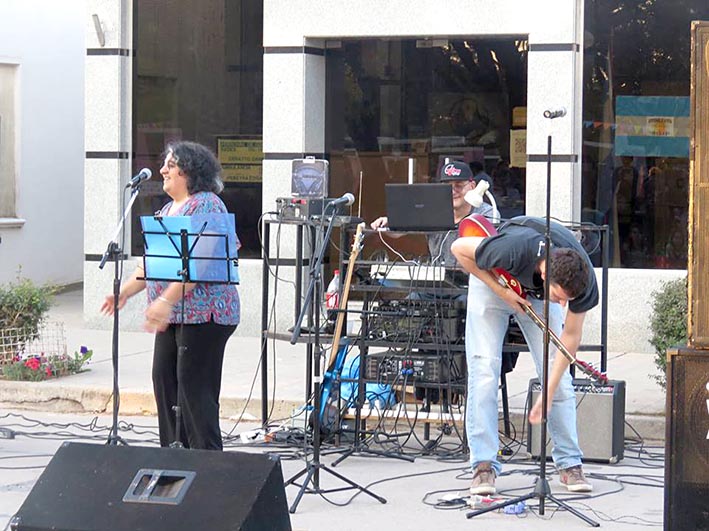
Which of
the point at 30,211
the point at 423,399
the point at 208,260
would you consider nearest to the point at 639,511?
the point at 423,399

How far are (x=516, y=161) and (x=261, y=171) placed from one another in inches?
104

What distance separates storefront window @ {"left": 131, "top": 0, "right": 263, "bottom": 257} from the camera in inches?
525

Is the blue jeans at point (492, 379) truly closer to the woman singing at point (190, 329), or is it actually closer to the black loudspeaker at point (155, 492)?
the woman singing at point (190, 329)

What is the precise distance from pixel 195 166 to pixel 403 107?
616cm

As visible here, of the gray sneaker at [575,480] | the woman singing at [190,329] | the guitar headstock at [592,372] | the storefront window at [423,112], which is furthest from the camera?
the storefront window at [423,112]

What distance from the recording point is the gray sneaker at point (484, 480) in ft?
23.8

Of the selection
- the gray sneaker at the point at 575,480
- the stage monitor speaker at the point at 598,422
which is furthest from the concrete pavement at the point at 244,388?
the gray sneaker at the point at 575,480

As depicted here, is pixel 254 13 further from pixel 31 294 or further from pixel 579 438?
pixel 579 438

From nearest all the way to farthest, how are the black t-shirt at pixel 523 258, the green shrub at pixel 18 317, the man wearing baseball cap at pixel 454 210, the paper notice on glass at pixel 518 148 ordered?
the black t-shirt at pixel 523 258 < the man wearing baseball cap at pixel 454 210 < the green shrub at pixel 18 317 < the paper notice on glass at pixel 518 148

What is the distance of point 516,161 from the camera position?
12.6m

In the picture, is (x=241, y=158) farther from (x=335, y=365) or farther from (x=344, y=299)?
(x=344, y=299)

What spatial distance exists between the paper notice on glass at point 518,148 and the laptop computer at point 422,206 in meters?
4.27

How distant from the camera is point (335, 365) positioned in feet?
28.7

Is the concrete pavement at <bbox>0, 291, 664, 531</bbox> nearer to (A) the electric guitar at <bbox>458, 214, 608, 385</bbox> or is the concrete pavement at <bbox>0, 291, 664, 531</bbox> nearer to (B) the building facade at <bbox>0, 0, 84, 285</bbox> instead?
(A) the electric guitar at <bbox>458, 214, 608, 385</bbox>
